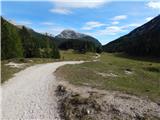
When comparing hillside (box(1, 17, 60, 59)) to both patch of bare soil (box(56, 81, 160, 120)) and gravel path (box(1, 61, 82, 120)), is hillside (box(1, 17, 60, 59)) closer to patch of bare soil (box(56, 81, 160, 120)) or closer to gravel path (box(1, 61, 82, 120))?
gravel path (box(1, 61, 82, 120))

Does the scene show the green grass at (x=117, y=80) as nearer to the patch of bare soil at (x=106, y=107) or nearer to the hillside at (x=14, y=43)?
the patch of bare soil at (x=106, y=107)

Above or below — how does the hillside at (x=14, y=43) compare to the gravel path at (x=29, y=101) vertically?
above

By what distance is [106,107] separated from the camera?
18.2m

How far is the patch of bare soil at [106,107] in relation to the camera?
16939mm

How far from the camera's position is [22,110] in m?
18.8

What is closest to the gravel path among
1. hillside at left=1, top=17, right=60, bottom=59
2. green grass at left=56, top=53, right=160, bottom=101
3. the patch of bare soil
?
the patch of bare soil

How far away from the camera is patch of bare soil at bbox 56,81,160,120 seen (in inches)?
667

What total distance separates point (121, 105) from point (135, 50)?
16139 cm

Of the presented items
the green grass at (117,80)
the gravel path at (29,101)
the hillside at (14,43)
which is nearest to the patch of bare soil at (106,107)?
the gravel path at (29,101)

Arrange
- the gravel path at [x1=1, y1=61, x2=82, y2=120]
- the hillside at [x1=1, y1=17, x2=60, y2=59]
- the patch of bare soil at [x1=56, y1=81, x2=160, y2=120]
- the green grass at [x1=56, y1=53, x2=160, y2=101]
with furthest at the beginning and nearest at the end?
the hillside at [x1=1, y1=17, x2=60, y2=59] < the green grass at [x1=56, y1=53, x2=160, y2=101] < the gravel path at [x1=1, y1=61, x2=82, y2=120] < the patch of bare soil at [x1=56, y1=81, x2=160, y2=120]

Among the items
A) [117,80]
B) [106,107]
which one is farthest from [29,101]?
[117,80]

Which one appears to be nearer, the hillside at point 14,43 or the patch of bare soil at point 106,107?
the patch of bare soil at point 106,107

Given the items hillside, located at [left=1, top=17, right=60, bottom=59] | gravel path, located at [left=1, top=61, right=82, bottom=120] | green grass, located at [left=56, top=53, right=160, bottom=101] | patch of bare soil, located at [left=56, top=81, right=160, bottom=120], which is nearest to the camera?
patch of bare soil, located at [left=56, top=81, right=160, bottom=120]

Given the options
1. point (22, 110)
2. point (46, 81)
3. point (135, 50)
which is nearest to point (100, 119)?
point (22, 110)
